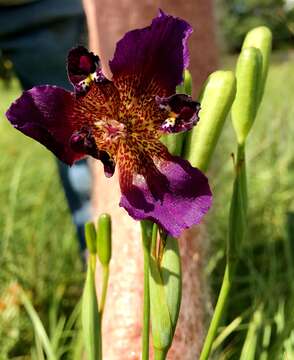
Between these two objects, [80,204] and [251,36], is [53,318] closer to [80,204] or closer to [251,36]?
[80,204]

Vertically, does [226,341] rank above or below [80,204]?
below

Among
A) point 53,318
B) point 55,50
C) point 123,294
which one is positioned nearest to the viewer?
point 123,294

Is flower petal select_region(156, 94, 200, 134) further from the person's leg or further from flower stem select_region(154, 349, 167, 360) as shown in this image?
the person's leg

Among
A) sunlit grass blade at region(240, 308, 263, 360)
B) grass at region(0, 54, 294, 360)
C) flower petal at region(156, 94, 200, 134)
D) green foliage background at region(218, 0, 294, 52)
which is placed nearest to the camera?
flower petal at region(156, 94, 200, 134)

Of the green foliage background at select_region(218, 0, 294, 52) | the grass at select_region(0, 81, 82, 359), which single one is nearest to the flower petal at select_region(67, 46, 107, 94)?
the green foliage background at select_region(218, 0, 294, 52)

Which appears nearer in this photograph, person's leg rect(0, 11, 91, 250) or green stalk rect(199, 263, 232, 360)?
green stalk rect(199, 263, 232, 360)

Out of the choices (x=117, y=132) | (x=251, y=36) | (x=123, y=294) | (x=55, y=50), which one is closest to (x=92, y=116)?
(x=117, y=132)

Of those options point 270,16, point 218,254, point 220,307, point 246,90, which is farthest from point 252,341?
point 270,16
